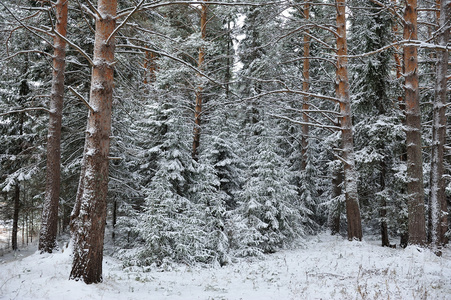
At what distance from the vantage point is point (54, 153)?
935cm

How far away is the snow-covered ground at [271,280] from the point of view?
503 cm

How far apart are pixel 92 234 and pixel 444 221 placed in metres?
11.3

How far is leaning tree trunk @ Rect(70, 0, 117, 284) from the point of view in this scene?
5.20 metres

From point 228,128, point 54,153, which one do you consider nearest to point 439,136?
point 228,128

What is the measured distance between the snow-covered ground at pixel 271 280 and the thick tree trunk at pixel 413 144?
695 mm

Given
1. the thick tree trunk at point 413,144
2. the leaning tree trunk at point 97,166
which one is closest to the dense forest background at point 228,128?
the thick tree trunk at point 413,144

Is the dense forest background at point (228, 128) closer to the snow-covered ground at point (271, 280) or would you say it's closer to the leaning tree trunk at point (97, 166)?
the snow-covered ground at point (271, 280)

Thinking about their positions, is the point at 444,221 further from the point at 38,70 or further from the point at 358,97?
the point at 38,70

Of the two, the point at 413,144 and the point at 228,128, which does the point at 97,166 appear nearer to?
the point at 413,144

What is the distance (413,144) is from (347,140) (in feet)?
6.42

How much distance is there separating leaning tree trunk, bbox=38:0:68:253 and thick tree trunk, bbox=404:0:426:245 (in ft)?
35.6

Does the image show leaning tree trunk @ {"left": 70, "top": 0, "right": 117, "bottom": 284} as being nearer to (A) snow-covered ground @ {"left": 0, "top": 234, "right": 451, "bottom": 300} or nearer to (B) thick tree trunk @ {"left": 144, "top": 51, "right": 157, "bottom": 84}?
(A) snow-covered ground @ {"left": 0, "top": 234, "right": 451, "bottom": 300}

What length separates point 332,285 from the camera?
5.89m

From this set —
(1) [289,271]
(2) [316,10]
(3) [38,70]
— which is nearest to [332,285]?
(1) [289,271]
